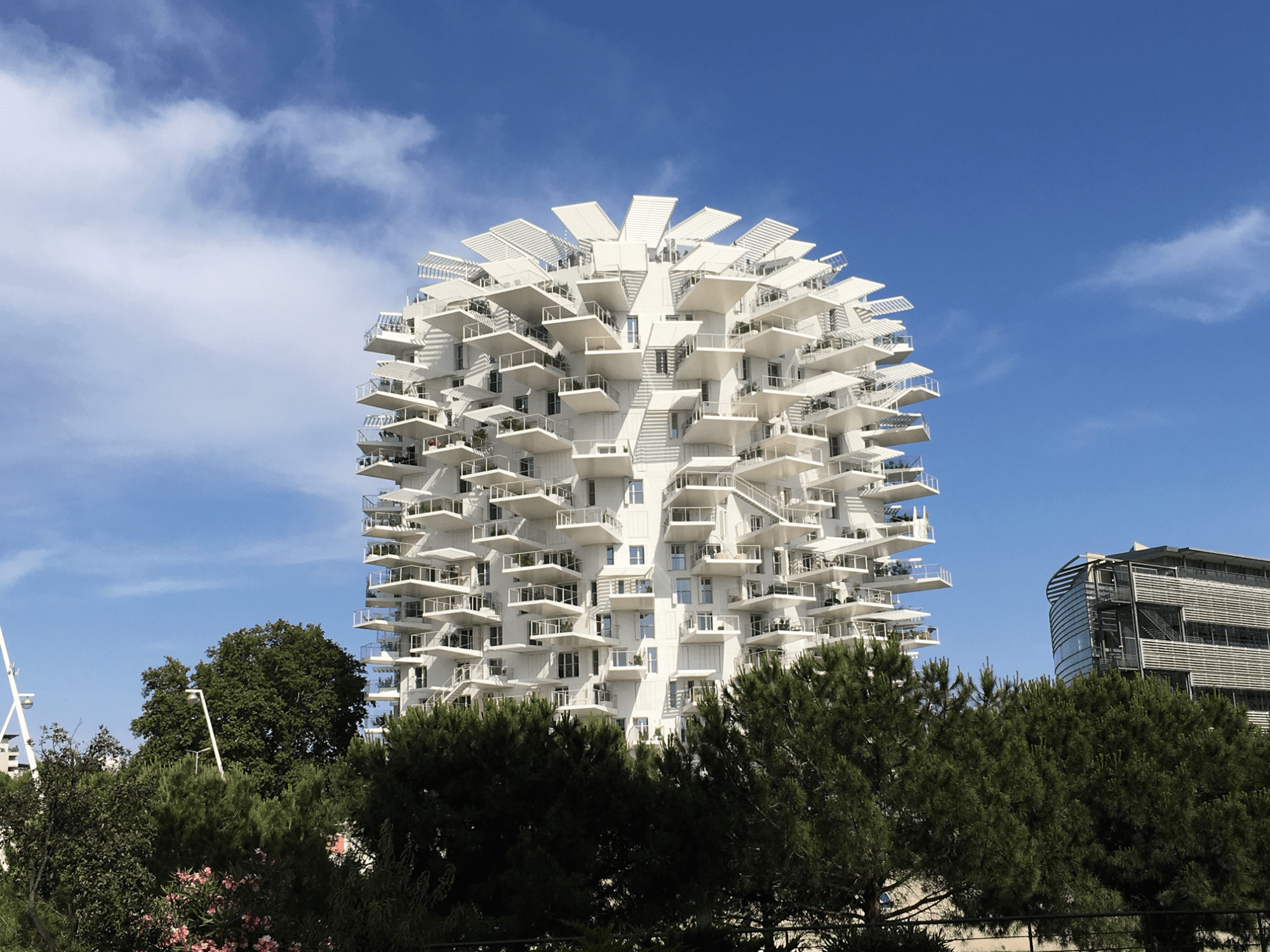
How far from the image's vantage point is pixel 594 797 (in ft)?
118

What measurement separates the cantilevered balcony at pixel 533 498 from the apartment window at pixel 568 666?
8.72 meters

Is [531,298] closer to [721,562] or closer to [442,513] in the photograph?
[442,513]

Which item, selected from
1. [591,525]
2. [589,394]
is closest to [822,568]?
[591,525]

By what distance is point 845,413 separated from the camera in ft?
252

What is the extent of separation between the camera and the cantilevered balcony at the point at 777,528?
229 feet

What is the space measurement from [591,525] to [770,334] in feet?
54.0

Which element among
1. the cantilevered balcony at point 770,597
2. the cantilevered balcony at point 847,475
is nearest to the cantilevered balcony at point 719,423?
the cantilevered balcony at point 847,475

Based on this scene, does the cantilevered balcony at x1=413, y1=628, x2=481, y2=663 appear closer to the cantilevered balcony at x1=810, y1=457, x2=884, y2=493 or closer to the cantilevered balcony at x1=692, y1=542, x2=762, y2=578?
the cantilevered balcony at x1=692, y1=542, x2=762, y2=578

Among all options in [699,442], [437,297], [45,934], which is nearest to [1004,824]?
[45,934]

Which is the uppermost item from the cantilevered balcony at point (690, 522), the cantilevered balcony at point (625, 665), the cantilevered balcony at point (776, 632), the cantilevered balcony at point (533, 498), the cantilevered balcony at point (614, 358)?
the cantilevered balcony at point (614, 358)

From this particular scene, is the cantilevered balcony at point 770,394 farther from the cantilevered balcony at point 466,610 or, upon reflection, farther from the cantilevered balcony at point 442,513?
the cantilevered balcony at point 466,610

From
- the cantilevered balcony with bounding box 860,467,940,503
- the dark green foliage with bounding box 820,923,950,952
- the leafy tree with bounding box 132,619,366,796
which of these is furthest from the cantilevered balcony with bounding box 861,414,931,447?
the dark green foliage with bounding box 820,923,950,952

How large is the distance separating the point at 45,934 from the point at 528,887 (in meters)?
15.9

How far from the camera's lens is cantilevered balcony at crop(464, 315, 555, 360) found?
236 ft
